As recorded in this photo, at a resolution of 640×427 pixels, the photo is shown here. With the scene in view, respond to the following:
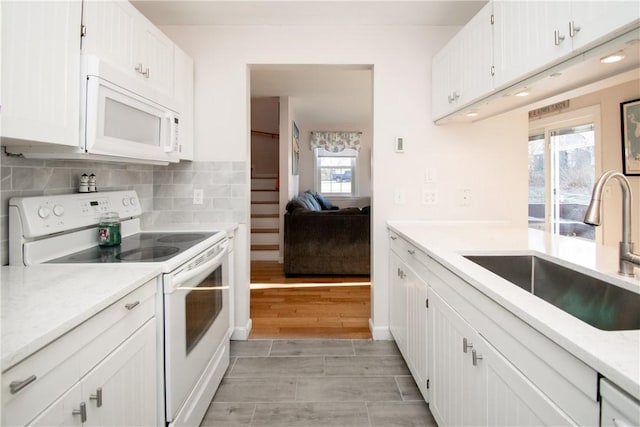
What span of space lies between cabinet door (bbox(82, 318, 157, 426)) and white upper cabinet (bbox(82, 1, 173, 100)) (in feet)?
3.86

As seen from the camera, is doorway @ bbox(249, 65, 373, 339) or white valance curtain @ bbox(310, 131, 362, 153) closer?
doorway @ bbox(249, 65, 373, 339)

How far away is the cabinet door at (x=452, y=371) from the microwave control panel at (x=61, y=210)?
1.69 m

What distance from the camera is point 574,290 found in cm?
137

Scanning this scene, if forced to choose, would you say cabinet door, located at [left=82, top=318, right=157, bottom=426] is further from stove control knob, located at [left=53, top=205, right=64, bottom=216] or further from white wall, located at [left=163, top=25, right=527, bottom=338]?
white wall, located at [left=163, top=25, right=527, bottom=338]

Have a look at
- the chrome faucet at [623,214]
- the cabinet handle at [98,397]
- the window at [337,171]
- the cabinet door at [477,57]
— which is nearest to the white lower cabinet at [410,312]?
the chrome faucet at [623,214]

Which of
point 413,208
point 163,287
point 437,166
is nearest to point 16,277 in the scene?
point 163,287

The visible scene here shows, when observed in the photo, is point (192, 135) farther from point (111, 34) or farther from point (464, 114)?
point (464, 114)

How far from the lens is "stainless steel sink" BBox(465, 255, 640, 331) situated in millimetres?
1147

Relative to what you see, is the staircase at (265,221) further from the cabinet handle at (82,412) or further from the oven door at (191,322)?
the cabinet handle at (82,412)

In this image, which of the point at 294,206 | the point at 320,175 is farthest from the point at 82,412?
the point at 320,175

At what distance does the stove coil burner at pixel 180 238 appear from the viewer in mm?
1969

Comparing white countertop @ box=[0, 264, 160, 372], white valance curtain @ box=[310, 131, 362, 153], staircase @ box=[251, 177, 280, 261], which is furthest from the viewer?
white valance curtain @ box=[310, 131, 362, 153]

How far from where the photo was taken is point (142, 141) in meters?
1.85

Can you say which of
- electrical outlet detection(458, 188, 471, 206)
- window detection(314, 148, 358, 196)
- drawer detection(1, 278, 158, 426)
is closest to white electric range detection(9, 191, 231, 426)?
drawer detection(1, 278, 158, 426)
